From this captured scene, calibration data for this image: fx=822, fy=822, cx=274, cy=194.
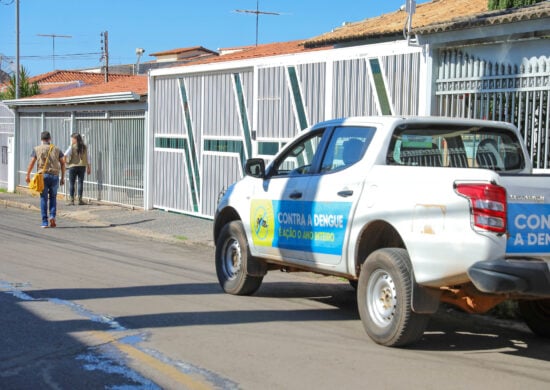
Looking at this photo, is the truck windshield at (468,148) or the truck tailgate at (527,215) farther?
the truck windshield at (468,148)

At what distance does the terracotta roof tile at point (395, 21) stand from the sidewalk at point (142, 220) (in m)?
4.98

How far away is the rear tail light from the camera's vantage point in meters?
5.92

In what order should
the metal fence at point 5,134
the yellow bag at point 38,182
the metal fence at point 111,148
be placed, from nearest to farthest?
1. the yellow bag at point 38,182
2. the metal fence at point 111,148
3. the metal fence at point 5,134

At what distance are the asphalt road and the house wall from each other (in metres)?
3.75

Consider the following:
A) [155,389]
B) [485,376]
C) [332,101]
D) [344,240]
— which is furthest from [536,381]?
[332,101]

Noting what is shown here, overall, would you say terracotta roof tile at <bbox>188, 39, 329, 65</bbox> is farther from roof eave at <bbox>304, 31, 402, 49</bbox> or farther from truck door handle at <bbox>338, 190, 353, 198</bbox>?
truck door handle at <bbox>338, 190, 353, 198</bbox>

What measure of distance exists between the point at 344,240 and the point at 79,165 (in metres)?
14.9

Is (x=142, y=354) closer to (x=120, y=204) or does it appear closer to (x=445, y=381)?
(x=445, y=381)

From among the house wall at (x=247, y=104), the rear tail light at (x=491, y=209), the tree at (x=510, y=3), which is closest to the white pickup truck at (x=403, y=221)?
the rear tail light at (x=491, y=209)

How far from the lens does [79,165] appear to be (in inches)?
834

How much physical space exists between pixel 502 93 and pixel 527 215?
524cm

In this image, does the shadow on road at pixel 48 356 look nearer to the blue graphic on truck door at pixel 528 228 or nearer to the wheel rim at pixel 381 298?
the wheel rim at pixel 381 298

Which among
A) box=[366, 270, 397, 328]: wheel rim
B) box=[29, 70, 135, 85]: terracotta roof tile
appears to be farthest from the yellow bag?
box=[29, 70, 135, 85]: terracotta roof tile

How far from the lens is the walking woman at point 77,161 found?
21.0 m
